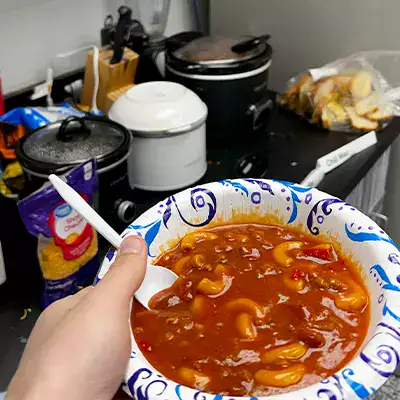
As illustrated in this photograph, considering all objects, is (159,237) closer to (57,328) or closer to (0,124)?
(57,328)

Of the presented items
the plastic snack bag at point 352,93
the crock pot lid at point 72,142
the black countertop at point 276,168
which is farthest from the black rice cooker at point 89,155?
the plastic snack bag at point 352,93

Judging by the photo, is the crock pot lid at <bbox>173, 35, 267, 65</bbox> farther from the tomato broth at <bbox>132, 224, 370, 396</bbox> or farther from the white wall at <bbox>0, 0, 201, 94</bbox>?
the tomato broth at <bbox>132, 224, 370, 396</bbox>

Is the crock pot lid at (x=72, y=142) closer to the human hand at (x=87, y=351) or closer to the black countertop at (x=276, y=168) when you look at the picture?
the black countertop at (x=276, y=168)

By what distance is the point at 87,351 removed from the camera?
0.64 meters

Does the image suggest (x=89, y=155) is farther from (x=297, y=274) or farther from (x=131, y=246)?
(x=297, y=274)

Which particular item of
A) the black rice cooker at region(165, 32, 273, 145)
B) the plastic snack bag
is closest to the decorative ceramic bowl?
the black rice cooker at region(165, 32, 273, 145)

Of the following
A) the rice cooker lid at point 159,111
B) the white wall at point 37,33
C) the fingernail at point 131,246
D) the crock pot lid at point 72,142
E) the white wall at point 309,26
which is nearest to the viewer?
the fingernail at point 131,246

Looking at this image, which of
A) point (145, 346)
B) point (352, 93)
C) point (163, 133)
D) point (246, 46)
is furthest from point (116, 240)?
point (352, 93)

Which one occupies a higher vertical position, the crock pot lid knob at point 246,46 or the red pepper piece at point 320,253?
the crock pot lid knob at point 246,46

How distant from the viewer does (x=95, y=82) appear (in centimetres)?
134

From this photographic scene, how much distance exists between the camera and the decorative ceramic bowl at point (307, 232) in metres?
0.58

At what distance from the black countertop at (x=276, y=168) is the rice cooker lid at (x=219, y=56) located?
20 centimetres

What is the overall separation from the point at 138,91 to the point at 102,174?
0.28 meters

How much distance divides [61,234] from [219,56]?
2.11ft
